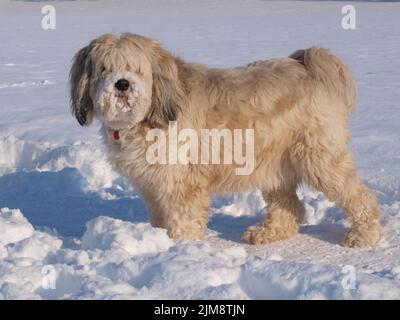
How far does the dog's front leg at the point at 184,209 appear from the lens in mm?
4965

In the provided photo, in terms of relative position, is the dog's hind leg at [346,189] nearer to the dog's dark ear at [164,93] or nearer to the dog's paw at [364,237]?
the dog's paw at [364,237]

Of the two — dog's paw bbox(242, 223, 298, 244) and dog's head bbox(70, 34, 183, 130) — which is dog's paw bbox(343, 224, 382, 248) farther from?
dog's head bbox(70, 34, 183, 130)

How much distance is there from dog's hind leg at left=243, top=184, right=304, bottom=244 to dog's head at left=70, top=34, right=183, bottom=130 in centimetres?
126

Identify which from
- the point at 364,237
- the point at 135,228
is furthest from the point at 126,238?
the point at 364,237

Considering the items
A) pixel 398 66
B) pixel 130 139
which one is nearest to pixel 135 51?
pixel 130 139

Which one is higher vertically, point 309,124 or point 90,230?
point 309,124

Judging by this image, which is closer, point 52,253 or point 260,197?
point 52,253

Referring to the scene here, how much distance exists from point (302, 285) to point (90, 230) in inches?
70.3

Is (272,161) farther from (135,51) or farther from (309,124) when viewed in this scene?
(135,51)

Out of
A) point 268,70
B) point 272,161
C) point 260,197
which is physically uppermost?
point 268,70

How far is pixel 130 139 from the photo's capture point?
197 inches

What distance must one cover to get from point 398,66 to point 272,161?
9.77 metres
